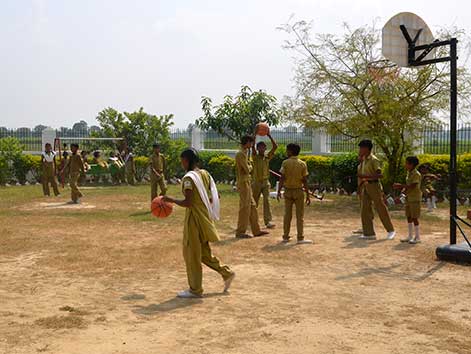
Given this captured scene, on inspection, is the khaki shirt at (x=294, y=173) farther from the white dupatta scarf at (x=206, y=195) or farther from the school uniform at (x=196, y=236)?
the school uniform at (x=196, y=236)

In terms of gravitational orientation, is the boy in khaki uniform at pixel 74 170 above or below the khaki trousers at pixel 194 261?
above

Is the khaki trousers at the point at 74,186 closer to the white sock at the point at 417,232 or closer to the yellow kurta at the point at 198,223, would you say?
the white sock at the point at 417,232

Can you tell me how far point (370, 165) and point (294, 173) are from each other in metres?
1.34

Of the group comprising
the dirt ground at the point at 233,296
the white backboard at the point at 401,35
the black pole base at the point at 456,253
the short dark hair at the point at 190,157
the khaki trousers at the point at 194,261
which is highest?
the white backboard at the point at 401,35

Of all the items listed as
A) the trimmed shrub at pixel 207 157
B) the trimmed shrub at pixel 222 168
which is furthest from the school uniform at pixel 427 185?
the trimmed shrub at pixel 207 157

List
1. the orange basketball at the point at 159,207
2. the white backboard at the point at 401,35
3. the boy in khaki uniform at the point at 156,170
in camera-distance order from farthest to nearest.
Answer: the boy in khaki uniform at the point at 156,170 < the white backboard at the point at 401,35 < the orange basketball at the point at 159,207

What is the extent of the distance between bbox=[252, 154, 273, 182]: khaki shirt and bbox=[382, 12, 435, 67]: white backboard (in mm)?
3180

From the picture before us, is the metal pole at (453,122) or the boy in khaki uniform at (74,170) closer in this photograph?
the metal pole at (453,122)

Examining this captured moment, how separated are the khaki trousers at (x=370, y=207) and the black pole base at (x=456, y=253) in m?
1.96

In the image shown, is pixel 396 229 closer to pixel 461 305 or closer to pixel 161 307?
pixel 461 305

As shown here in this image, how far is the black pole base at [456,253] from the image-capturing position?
8156mm

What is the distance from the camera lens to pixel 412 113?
50.5 feet

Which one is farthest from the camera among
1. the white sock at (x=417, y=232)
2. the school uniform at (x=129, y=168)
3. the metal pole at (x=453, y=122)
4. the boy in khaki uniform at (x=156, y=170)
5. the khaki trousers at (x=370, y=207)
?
the school uniform at (x=129, y=168)

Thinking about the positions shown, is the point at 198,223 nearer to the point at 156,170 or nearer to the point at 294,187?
the point at 294,187
